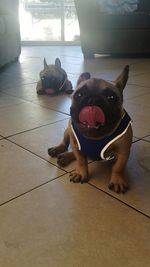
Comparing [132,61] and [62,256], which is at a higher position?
[62,256]

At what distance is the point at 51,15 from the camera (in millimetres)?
5961

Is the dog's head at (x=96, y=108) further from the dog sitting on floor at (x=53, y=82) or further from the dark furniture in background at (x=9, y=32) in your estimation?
the dark furniture in background at (x=9, y=32)

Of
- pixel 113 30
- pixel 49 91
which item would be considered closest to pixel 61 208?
pixel 49 91

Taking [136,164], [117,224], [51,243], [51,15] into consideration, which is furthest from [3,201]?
[51,15]

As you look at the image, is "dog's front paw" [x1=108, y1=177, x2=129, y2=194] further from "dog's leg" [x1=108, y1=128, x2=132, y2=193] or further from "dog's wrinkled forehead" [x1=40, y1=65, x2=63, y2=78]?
"dog's wrinkled forehead" [x1=40, y1=65, x2=63, y2=78]

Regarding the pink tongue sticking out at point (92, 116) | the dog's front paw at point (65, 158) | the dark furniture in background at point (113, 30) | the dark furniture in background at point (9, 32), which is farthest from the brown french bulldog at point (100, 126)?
the dark furniture in background at point (113, 30)

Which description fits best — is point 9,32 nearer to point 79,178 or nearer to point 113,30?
point 113,30

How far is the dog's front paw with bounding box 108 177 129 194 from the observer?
3.51 feet

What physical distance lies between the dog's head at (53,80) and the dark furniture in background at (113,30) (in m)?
1.78

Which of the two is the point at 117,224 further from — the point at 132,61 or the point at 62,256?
the point at 132,61

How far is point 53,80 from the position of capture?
7.73ft

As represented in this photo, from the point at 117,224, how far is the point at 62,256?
0.20 meters

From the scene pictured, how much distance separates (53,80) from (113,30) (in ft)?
6.36

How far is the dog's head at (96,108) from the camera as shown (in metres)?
0.96
